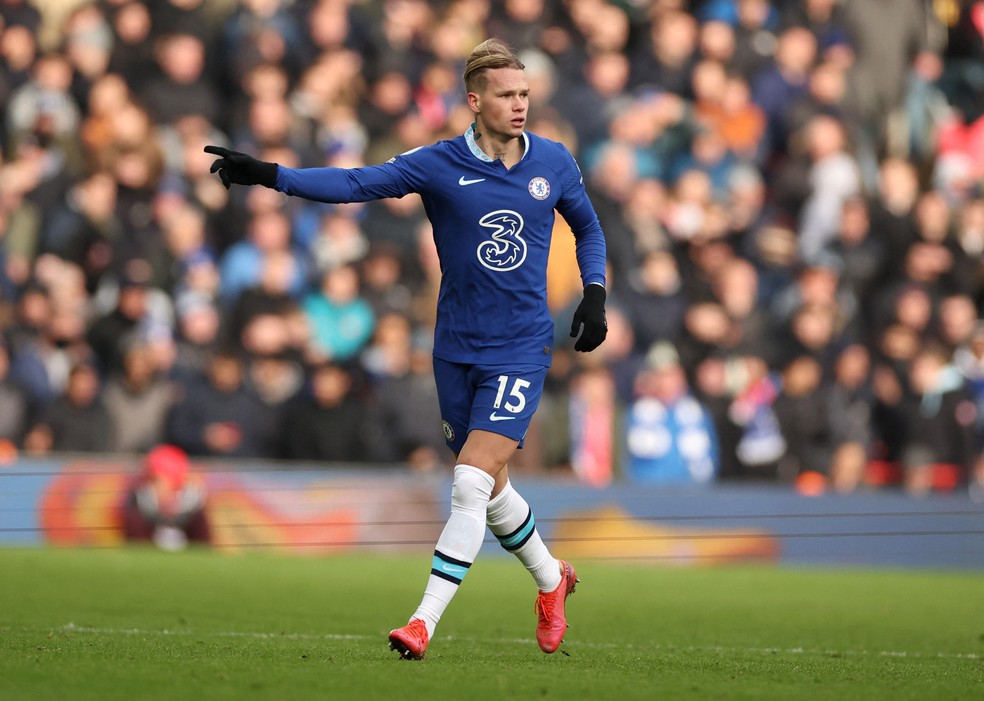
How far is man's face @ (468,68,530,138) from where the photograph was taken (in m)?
7.46

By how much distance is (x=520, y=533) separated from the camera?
25.5ft

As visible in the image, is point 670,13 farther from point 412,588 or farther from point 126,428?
point 412,588

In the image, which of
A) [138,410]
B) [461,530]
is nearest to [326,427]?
[138,410]

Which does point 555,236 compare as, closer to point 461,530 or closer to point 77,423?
point 77,423

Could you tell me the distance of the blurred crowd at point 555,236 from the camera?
15.1m

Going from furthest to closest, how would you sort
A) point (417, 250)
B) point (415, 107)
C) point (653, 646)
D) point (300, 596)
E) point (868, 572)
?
point (415, 107) < point (417, 250) < point (868, 572) < point (300, 596) < point (653, 646)

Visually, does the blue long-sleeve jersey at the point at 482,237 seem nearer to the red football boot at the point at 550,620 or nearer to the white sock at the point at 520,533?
the white sock at the point at 520,533

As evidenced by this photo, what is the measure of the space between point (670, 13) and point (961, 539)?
695 centimetres

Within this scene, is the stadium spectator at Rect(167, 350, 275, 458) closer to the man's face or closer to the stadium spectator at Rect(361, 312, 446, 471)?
the stadium spectator at Rect(361, 312, 446, 471)

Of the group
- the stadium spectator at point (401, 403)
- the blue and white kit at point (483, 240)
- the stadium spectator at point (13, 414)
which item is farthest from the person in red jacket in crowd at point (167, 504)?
the blue and white kit at point (483, 240)

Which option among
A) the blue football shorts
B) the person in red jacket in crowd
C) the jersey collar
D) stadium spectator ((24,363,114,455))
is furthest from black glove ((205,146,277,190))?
stadium spectator ((24,363,114,455))

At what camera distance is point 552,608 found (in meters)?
7.75

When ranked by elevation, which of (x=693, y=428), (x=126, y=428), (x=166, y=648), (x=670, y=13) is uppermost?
(x=670, y=13)

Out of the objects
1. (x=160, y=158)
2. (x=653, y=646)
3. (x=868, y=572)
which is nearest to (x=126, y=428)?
(x=160, y=158)
